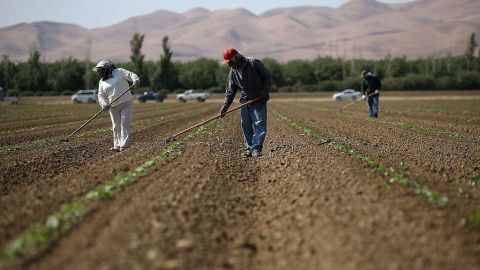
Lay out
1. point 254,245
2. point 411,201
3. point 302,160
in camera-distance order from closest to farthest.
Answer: point 254,245 < point 411,201 < point 302,160

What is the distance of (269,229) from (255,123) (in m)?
5.14

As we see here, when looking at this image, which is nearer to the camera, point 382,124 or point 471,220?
point 471,220

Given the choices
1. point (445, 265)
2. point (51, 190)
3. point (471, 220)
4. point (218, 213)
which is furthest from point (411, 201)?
point (51, 190)

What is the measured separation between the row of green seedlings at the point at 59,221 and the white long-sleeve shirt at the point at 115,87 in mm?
4348

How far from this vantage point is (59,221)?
5.15 m

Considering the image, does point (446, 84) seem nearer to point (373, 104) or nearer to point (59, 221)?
point (373, 104)

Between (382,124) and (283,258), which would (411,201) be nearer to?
(283,258)

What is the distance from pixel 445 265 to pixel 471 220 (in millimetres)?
1070

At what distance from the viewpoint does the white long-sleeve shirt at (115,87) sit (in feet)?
39.0

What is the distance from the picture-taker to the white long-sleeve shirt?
11.9 m

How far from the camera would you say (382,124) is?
60.1ft

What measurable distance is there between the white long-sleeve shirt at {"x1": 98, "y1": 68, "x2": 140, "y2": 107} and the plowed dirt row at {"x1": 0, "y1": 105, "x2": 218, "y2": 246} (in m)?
1.15

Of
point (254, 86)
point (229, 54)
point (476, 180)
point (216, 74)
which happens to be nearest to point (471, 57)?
point (216, 74)

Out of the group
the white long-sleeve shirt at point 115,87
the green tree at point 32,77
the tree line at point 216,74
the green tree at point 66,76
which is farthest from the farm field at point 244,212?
the green tree at point 66,76
